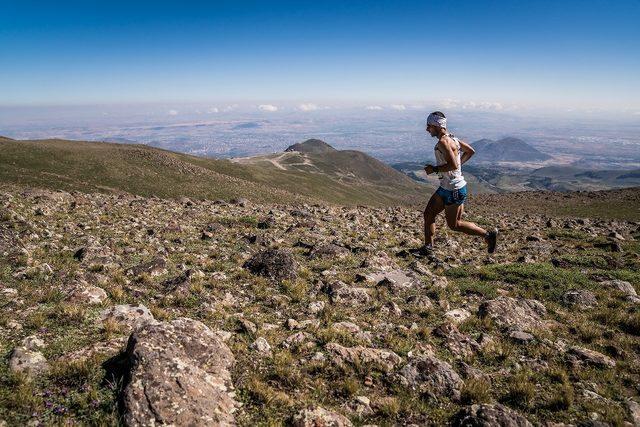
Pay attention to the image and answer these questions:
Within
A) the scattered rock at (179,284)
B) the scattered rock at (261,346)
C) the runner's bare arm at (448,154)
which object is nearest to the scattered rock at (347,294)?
the scattered rock at (261,346)

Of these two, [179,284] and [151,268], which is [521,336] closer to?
[179,284]

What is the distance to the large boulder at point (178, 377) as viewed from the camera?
473cm

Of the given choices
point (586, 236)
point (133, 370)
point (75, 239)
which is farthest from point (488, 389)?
point (586, 236)

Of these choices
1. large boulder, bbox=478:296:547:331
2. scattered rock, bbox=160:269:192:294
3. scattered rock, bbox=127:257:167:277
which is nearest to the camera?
large boulder, bbox=478:296:547:331

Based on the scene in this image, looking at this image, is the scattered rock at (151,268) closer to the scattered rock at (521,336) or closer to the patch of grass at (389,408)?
the patch of grass at (389,408)

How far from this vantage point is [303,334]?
296 inches

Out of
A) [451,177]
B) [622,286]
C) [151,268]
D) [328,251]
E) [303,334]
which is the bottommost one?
[622,286]

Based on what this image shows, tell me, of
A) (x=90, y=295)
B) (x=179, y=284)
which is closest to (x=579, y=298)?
(x=179, y=284)

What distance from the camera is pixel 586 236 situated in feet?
69.6

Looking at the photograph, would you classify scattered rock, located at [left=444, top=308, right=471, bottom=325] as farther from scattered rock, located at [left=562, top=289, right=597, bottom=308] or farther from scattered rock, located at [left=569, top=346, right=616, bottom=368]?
scattered rock, located at [left=562, top=289, right=597, bottom=308]

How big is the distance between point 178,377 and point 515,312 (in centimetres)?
772

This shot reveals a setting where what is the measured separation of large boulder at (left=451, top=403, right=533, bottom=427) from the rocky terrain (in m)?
0.03

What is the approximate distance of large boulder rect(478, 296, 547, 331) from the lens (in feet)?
28.1

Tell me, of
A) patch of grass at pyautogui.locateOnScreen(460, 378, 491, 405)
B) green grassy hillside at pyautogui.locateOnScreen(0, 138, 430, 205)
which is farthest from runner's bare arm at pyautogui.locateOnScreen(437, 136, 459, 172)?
green grassy hillside at pyautogui.locateOnScreen(0, 138, 430, 205)
